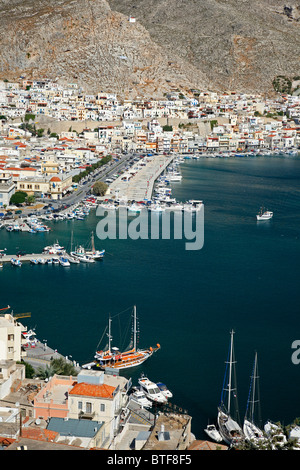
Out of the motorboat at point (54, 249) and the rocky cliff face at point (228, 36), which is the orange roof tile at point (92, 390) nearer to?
the motorboat at point (54, 249)

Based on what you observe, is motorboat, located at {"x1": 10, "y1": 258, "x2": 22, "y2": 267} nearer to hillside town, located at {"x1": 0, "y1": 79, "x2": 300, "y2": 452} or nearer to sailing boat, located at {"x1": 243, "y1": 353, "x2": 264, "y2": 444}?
hillside town, located at {"x1": 0, "y1": 79, "x2": 300, "y2": 452}

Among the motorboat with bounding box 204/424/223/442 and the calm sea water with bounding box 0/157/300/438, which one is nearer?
the motorboat with bounding box 204/424/223/442

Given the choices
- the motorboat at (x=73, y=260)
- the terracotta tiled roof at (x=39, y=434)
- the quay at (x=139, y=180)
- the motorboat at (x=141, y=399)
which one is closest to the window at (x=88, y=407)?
the terracotta tiled roof at (x=39, y=434)

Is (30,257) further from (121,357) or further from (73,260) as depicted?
(121,357)

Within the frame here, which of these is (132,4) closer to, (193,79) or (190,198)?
(193,79)

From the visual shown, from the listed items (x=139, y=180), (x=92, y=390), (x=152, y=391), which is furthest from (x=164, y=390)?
(x=139, y=180)

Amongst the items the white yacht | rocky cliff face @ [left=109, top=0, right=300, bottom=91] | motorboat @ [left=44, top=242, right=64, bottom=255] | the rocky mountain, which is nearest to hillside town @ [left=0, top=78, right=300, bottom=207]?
the rocky mountain
